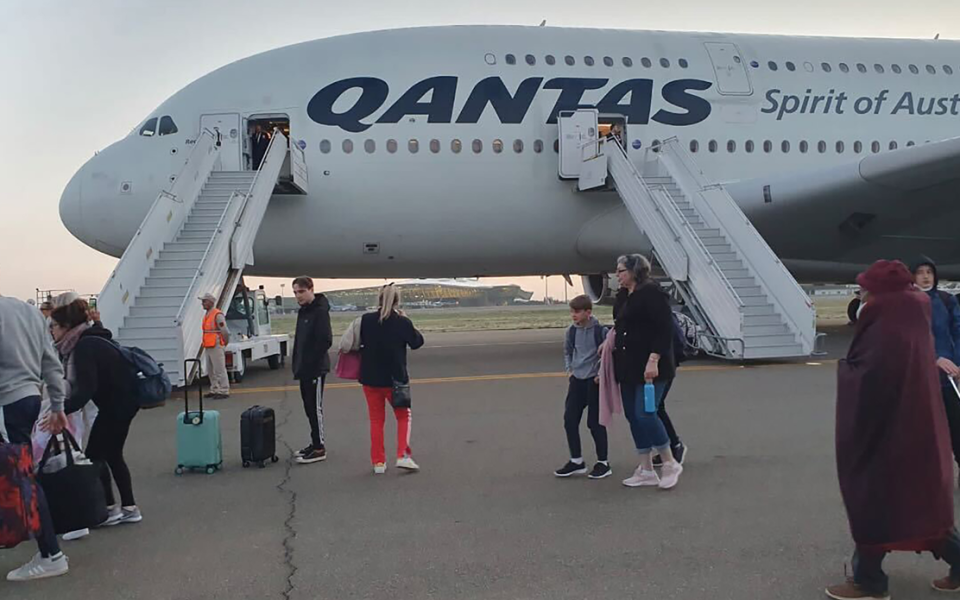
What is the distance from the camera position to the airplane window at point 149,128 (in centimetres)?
1336

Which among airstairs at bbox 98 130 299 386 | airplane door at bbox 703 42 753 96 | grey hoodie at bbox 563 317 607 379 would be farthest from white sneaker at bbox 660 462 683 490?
airplane door at bbox 703 42 753 96

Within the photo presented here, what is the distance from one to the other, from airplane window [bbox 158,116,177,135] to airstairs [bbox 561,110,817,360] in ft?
21.5

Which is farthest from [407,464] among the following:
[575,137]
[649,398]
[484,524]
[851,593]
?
[575,137]

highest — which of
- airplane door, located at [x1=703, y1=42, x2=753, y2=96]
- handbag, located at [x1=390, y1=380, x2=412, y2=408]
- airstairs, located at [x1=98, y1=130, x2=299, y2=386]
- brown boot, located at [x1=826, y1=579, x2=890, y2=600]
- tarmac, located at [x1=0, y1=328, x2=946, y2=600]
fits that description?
airplane door, located at [x1=703, y1=42, x2=753, y2=96]

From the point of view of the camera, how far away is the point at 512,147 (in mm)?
13742

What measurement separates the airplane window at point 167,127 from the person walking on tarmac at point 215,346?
462 centimetres

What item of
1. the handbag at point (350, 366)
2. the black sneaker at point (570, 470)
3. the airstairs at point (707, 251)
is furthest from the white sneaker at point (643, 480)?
the airstairs at point (707, 251)

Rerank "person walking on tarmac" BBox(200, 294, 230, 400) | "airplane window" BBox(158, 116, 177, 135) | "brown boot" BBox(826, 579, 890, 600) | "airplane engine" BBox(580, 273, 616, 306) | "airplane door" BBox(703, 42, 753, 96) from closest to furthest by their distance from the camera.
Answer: "brown boot" BBox(826, 579, 890, 600) < "person walking on tarmac" BBox(200, 294, 230, 400) < "airplane window" BBox(158, 116, 177, 135) < "airplane door" BBox(703, 42, 753, 96) < "airplane engine" BBox(580, 273, 616, 306)

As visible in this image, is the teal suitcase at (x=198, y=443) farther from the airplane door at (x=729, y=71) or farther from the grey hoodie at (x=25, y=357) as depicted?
the airplane door at (x=729, y=71)

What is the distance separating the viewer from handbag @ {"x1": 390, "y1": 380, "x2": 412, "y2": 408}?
5.51 meters

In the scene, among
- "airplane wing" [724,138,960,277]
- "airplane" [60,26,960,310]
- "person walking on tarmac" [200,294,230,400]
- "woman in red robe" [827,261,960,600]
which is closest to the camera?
"woman in red robe" [827,261,960,600]

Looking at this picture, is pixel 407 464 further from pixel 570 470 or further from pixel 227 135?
pixel 227 135

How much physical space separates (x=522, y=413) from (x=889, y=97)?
12.0 m

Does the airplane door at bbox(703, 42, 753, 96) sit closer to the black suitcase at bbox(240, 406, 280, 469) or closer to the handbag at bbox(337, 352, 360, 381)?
the handbag at bbox(337, 352, 360, 381)
